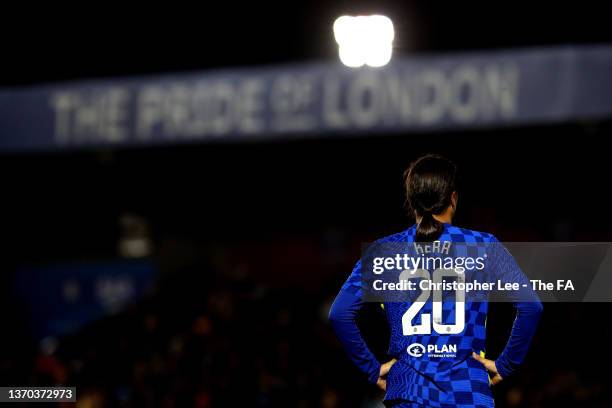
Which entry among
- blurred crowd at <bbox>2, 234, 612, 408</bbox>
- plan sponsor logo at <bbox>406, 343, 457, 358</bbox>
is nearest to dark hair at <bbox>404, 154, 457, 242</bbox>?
plan sponsor logo at <bbox>406, 343, 457, 358</bbox>

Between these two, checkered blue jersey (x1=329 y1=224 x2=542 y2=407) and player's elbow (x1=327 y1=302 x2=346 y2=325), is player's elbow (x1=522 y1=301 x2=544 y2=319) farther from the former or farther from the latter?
player's elbow (x1=327 y1=302 x2=346 y2=325)

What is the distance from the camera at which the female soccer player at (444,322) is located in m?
2.86

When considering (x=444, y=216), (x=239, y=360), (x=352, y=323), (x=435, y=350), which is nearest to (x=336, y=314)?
(x=352, y=323)

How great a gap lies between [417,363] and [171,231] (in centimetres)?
975

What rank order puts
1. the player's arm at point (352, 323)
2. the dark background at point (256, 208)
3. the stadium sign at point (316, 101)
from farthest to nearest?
the stadium sign at point (316, 101), the dark background at point (256, 208), the player's arm at point (352, 323)

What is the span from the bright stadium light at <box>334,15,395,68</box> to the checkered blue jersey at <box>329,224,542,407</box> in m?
4.81

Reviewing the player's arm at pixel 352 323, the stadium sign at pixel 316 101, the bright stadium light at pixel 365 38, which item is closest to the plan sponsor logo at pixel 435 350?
the player's arm at pixel 352 323

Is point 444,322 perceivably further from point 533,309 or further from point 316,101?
point 316,101

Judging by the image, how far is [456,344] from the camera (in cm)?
287

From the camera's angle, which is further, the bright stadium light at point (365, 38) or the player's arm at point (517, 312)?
the bright stadium light at point (365, 38)

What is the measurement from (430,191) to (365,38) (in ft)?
16.8

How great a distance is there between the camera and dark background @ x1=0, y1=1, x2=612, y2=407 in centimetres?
752

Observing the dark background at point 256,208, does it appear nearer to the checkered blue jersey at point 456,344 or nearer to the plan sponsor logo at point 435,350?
the checkered blue jersey at point 456,344

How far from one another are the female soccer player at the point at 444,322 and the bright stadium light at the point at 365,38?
4756 millimetres
